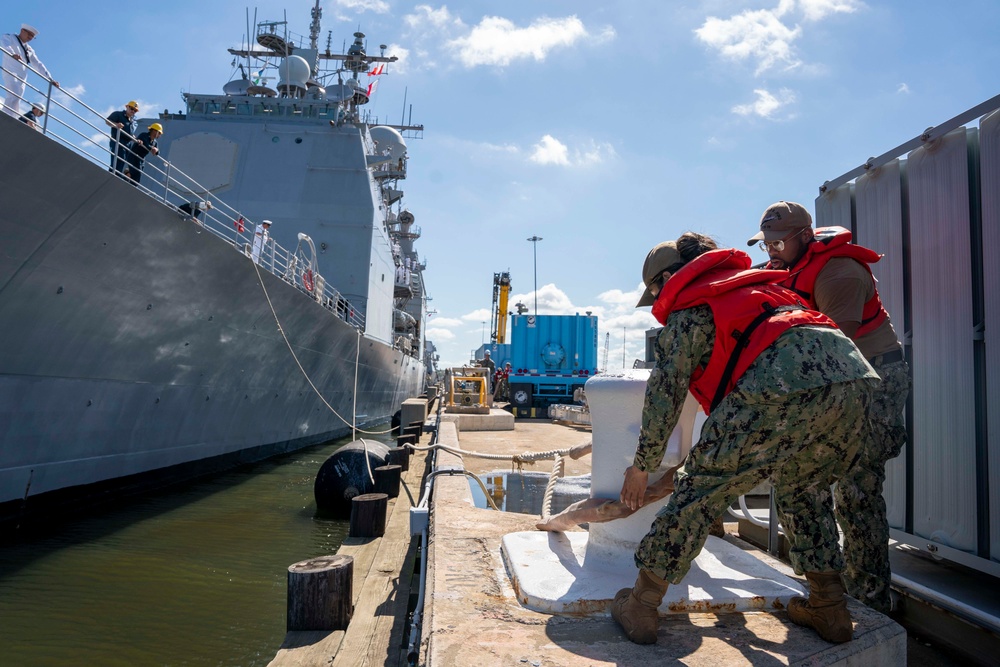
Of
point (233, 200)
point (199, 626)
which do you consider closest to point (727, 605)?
point (199, 626)

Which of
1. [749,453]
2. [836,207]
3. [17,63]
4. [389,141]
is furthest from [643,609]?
[389,141]

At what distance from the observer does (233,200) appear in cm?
1387

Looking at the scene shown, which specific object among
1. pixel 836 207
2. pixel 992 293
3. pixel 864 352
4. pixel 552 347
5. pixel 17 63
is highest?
pixel 17 63

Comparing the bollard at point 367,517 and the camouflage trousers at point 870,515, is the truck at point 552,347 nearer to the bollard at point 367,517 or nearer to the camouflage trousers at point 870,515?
the bollard at point 367,517

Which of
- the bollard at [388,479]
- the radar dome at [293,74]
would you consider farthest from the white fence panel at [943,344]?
the radar dome at [293,74]

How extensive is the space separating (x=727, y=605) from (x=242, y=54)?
80.6 ft

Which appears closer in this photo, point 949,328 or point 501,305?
point 949,328

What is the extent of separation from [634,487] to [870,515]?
1041 mm

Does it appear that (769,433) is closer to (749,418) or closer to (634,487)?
(749,418)

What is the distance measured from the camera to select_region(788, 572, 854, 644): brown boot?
1.72 m

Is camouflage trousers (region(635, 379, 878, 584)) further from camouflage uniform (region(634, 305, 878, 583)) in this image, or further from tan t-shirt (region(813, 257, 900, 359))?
tan t-shirt (region(813, 257, 900, 359))

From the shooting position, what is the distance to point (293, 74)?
17.1 meters

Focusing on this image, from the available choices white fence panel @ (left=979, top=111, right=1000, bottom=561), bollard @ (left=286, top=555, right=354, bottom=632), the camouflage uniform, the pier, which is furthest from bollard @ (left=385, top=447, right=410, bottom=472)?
white fence panel @ (left=979, top=111, right=1000, bottom=561)

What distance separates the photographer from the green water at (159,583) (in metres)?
3.28
